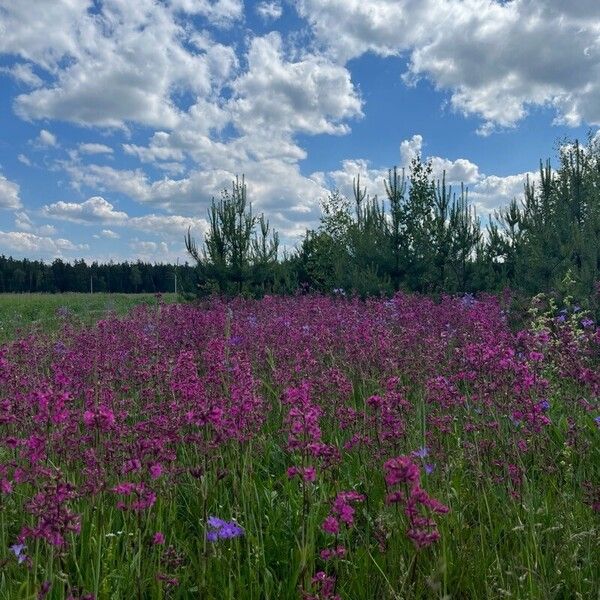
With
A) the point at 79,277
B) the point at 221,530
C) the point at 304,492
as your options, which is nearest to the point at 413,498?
the point at 304,492

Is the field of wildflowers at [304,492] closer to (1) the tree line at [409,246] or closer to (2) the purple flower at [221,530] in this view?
(2) the purple flower at [221,530]

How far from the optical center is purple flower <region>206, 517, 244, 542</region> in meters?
2.51

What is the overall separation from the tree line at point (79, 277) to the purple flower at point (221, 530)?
86729mm

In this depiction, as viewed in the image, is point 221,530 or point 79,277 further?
point 79,277

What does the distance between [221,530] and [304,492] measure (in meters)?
0.73

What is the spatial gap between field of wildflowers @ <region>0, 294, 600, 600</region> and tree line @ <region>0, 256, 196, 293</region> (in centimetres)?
8569

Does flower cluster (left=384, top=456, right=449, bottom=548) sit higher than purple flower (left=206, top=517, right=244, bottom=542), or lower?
higher

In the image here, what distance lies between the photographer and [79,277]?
93125 millimetres

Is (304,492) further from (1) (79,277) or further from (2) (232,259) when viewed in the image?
(1) (79,277)

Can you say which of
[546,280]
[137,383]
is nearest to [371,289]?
[546,280]

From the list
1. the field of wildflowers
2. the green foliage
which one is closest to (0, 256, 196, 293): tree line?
the green foliage

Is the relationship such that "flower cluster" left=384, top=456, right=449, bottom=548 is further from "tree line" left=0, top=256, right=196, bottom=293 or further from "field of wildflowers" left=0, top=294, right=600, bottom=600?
"tree line" left=0, top=256, right=196, bottom=293

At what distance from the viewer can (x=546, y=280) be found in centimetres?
1332

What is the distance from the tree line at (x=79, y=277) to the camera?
300 ft
